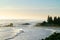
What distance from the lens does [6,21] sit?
53.8 m

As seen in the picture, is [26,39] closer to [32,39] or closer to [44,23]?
[32,39]

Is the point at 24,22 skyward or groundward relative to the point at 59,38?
groundward

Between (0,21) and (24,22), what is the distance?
540cm

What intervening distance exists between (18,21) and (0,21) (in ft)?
17.8

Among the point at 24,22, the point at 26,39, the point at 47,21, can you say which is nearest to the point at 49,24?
the point at 47,21

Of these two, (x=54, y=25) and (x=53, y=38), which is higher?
(x=53, y=38)

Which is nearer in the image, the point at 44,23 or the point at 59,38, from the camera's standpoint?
the point at 59,38

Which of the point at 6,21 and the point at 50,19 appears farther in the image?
the point at 6,21

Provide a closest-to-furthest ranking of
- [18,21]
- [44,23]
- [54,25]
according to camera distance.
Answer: [54,25]
[44,23]
[18,21]

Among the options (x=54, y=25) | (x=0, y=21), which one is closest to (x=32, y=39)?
(x=54, y=25)

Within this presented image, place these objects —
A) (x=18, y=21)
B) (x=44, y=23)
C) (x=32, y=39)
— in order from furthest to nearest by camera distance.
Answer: (x=18, y=21), (x=44, y=23), (x=32, y=39)

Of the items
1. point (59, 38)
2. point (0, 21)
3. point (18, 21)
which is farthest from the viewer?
point (18, 21)

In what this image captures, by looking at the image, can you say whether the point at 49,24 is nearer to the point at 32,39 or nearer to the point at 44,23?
the point at 44,23

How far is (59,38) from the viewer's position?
16344 mm
